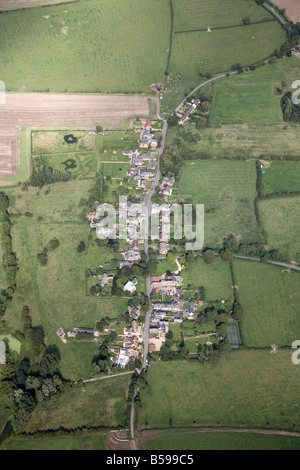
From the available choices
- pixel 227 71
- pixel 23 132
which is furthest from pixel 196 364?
pixel 227 71

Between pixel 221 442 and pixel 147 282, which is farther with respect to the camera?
pixel 147 282

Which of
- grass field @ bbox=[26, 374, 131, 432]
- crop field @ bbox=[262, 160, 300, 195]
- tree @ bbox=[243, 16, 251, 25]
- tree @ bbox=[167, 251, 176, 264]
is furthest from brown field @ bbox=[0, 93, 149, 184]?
grass field @ bbox=[26, 374, 131, 432]

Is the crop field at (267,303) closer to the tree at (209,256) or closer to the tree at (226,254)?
the tree at (226,254)

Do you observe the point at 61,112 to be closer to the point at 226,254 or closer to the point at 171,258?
the point at 171,258

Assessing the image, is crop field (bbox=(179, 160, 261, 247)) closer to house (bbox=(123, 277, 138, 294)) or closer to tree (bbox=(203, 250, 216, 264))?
tree (bbox=(203, 250, 216, 264))

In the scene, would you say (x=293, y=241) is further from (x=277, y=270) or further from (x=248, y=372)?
(x=248, y=372)

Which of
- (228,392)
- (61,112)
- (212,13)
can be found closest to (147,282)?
(228,392)

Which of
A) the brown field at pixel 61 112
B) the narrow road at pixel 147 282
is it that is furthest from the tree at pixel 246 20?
the narrow road at pixel 147 282
